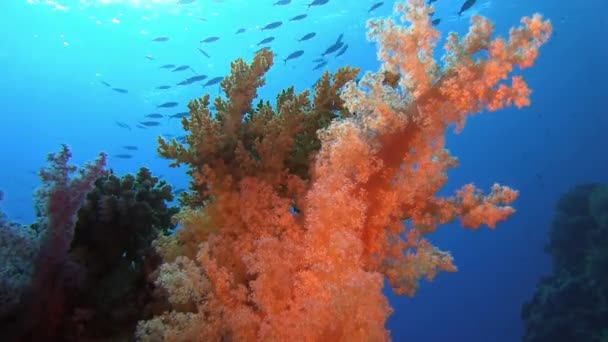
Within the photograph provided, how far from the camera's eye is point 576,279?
18.2 metres

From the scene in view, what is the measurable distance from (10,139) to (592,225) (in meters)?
93.1

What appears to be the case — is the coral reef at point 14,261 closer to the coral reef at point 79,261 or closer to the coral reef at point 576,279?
the coral reef at point 79,261

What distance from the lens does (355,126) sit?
298cm

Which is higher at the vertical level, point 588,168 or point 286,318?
point 588,168

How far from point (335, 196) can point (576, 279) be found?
19819 millimetres

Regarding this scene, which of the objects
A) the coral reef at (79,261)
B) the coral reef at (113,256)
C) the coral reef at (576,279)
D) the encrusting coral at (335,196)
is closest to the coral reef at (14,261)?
the coral reef at (79,261)

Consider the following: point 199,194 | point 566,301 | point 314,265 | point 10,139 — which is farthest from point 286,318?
point 10,139

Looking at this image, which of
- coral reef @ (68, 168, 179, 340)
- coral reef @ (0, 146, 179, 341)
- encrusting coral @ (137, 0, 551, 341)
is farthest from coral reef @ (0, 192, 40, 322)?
encrusting coral @ (137, 0, 551, 341)

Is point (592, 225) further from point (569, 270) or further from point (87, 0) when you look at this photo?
point (87, 0)

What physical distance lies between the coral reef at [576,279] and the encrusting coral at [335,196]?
54.2 ft

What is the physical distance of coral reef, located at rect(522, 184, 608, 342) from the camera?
1712 centimetres

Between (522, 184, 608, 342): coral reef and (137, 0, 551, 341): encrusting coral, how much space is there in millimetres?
16518

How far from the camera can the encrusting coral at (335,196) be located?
2676 mm

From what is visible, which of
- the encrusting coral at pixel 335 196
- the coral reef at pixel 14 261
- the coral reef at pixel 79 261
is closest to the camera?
the encrusting coral at pixel 335 196
